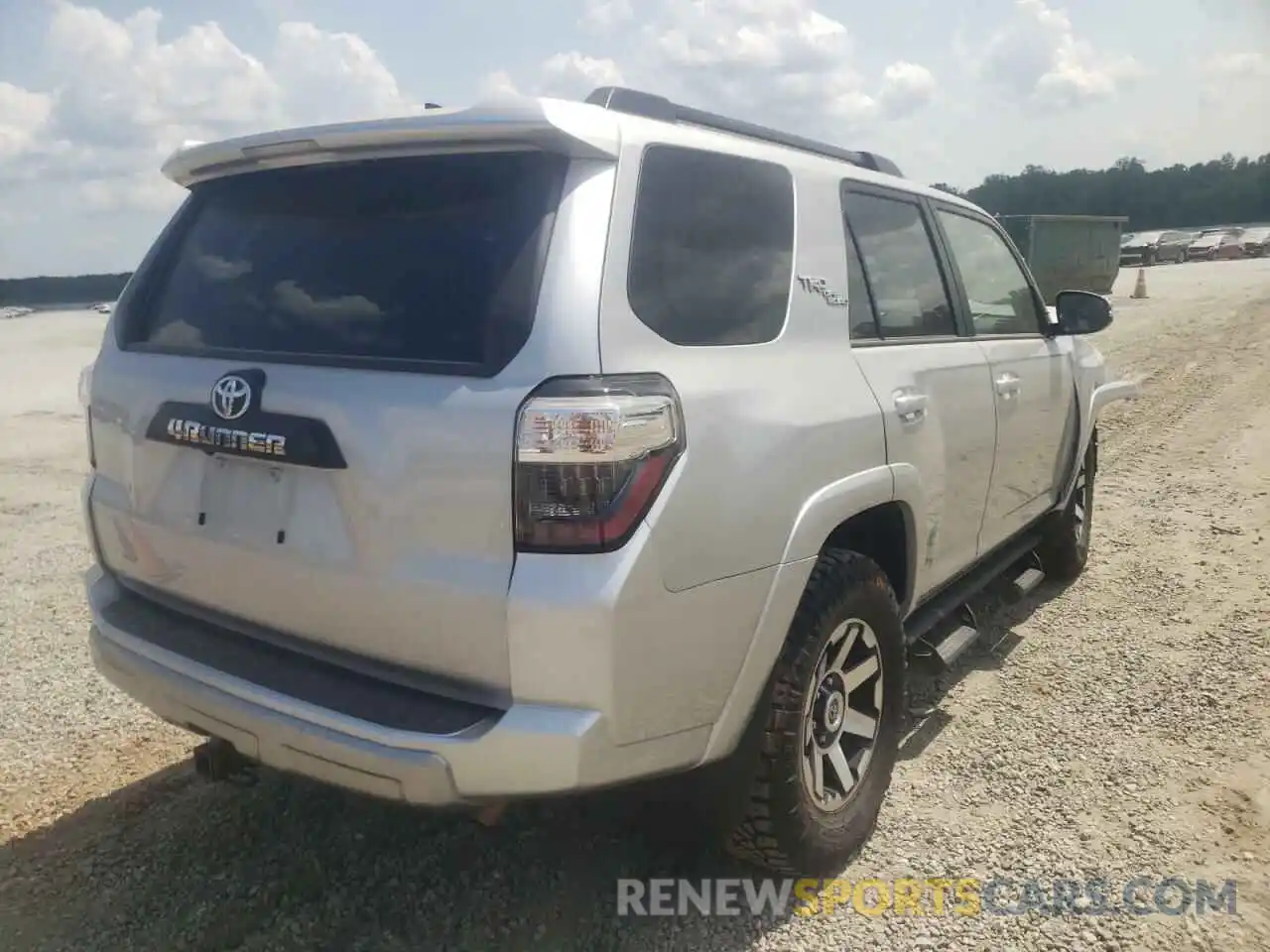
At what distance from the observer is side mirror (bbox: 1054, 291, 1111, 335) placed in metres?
4.57

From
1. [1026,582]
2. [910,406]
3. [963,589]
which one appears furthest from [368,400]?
[1026,582]

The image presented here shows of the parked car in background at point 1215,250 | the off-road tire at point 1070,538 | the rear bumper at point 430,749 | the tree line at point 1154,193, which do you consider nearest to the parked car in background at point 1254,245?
the parked car in background at point 1215,250

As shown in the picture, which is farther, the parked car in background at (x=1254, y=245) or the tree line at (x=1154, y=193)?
the tree line at (x=1154, y=193)

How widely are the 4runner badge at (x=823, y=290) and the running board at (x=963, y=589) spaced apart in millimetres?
1044

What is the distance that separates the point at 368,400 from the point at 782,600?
3.46 feet

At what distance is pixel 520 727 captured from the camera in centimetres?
198

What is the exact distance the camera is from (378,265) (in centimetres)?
228

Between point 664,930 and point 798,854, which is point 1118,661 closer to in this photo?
point 798,854

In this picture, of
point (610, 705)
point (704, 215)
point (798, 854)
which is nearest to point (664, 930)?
point (798, 854)

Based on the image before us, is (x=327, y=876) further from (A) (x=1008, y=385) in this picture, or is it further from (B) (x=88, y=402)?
(A) (x=1008, y=385)

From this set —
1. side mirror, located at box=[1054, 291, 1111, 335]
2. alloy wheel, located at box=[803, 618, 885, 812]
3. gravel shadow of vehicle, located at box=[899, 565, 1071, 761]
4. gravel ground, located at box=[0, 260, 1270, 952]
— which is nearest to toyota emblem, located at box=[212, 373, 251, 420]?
gravel ground, located at box=[0, 260, 1270, 952]

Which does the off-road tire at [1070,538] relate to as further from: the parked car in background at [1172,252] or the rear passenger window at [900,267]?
the parked car in background at [1172,252]

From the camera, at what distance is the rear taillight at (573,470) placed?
197 cm

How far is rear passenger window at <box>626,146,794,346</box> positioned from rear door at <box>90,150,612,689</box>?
0.53ft
